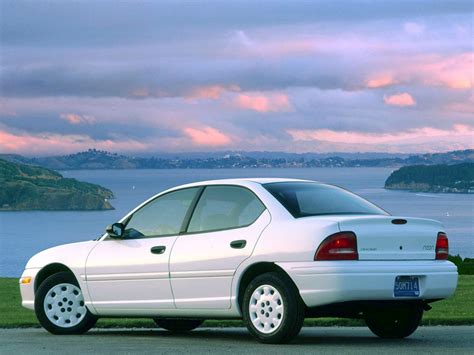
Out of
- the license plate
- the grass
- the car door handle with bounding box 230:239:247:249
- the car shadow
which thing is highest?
the car door handle with bounding box 230:239:247:249

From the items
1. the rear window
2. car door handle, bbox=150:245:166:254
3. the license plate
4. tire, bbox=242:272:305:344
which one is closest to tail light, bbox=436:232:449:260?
the license plate

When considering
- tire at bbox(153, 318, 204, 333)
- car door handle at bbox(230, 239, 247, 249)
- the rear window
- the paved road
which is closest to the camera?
the paved road

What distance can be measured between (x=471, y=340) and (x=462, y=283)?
1221 centimetres

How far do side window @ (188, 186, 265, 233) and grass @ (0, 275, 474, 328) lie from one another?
107 inches

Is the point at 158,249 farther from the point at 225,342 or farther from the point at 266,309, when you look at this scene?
the point at 266,309

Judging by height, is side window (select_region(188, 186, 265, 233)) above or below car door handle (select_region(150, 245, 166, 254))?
above

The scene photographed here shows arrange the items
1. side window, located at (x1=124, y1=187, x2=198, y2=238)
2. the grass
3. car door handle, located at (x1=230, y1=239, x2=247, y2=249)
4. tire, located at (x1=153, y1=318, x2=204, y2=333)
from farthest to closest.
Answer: the grass → tire, located at (x1=153, y1=318, x2=204, y2=333) → side window, located at (x1=124, y1=187, x2=198, y2=238) → car door handle, located at (x1=230, y1=239, x2=247, y2=249)

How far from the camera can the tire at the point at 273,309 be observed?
33.4ft

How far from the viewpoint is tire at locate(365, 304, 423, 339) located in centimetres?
1146

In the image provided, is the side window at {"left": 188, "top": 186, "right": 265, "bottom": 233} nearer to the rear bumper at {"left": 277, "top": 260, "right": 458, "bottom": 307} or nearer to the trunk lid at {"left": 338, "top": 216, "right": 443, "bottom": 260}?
the rear bumper at {"left": 277, "top": 260, "right": 458, "bottom": 307}

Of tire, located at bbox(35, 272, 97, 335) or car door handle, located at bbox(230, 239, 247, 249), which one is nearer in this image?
car door handle, located at bbox(230, 239, 247, 249)

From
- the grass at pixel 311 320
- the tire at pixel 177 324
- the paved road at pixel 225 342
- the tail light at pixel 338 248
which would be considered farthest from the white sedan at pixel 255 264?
the grass at pixel 311 320

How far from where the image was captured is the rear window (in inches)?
423

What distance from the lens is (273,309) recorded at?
10.3 m
